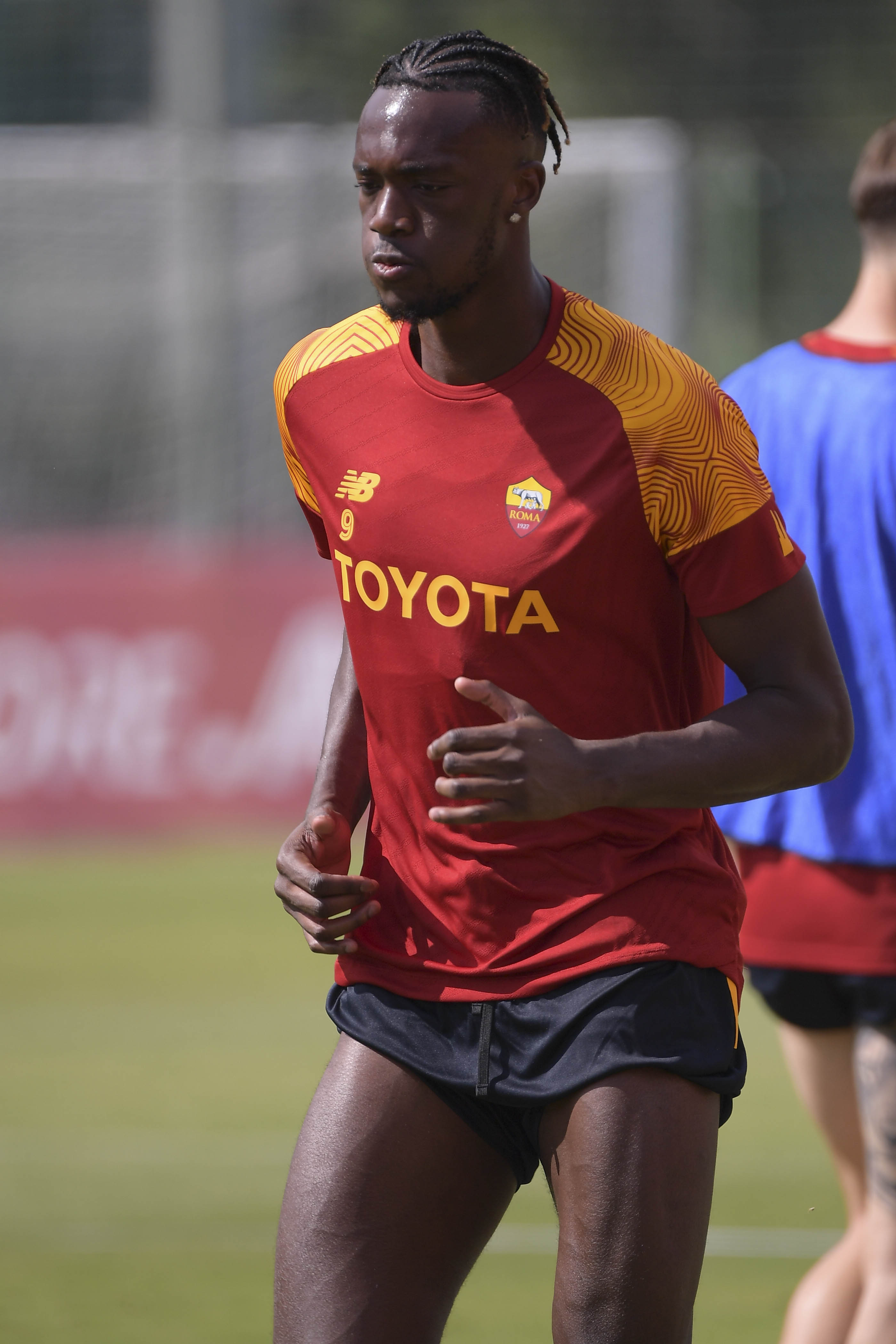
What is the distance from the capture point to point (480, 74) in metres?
2.83

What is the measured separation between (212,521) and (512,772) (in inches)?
559

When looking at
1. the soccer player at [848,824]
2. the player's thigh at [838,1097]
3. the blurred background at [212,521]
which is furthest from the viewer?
the blurred background at [212,521]

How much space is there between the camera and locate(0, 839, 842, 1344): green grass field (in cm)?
495

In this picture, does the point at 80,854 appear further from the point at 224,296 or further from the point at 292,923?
the point at 224,296

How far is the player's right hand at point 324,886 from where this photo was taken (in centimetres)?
294

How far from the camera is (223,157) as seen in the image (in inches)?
692

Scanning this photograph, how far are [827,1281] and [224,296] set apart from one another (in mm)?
14706

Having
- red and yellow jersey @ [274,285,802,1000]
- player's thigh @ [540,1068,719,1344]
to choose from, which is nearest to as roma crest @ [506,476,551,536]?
red and yellow jersey @ [274,285,802,1000]

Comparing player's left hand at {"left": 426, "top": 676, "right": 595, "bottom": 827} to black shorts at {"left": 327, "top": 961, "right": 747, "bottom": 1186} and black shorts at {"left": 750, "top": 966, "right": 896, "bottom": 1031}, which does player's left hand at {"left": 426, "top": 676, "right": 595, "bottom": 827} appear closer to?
black shorts at {"left": 327, "top": 961, "right": 747, "bottom": 1186}

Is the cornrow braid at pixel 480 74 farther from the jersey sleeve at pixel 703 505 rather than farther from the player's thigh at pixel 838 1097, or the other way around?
the player's thigh at pixel 838 1097

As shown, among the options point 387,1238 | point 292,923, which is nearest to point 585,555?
point 387,1238

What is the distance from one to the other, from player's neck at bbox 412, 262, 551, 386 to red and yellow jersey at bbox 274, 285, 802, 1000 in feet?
0.10

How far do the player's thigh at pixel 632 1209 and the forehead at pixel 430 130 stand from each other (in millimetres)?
1304

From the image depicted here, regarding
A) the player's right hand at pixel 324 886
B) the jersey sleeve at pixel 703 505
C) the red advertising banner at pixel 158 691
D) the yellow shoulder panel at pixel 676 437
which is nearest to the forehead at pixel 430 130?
the yellow shoulder panel at pixel 676 437
